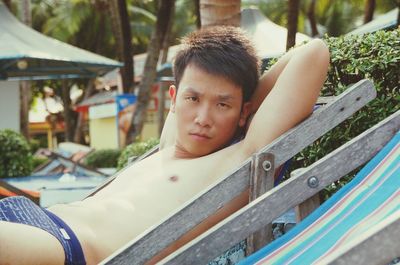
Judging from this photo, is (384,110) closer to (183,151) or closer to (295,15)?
(183,151)

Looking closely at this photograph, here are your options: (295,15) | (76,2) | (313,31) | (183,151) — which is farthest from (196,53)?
(76,2)

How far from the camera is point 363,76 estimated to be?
345 cm

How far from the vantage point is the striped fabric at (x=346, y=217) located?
1.96 m

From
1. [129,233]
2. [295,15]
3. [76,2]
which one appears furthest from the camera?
[76,2]

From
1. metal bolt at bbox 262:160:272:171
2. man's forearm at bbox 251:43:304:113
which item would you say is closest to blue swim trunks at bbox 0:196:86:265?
metal bolt at bbox 262:160:272:171

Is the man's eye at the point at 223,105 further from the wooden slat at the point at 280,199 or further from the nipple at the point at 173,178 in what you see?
the wooden slat at the point at 280,199

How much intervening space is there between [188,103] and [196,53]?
0.75 feet

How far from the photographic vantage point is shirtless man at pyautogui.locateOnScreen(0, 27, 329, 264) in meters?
2.53

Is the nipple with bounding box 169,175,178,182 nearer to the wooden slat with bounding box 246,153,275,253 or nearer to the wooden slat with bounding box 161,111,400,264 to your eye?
the wooden slat with bounding box 246,153,275,253

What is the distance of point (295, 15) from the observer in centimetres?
1196

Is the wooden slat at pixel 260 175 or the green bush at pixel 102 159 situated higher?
the wooden slat at pixel 260 175

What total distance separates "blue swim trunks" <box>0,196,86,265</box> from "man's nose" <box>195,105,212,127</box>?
68cm

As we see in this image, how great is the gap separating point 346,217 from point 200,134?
32.5 inches

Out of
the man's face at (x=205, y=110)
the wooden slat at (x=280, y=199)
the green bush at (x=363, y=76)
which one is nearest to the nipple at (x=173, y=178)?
the man's face at (x=205, y=110)
